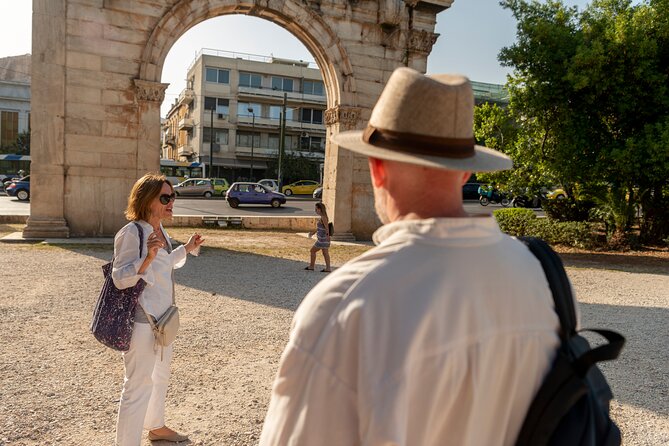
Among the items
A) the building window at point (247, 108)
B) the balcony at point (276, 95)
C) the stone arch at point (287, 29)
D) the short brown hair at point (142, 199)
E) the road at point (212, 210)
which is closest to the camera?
the short brown hair at point (142, 199)

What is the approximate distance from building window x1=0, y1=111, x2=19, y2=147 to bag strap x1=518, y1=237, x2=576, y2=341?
67006 mm

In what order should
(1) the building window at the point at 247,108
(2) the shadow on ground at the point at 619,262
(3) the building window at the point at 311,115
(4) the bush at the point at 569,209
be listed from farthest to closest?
(3) the building window at the point at 311,115, (1) the building window at the point at 247,108, (4) the bush at the point at 569,209, (2) the shadow on ground at the point at 619,262

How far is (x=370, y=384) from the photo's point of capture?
118cm

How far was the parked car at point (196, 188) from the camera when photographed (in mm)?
37562

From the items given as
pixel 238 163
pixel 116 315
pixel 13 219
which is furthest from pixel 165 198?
pixel 238 163

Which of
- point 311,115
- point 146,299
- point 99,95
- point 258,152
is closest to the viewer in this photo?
point 146,299

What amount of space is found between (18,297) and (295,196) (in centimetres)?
3640

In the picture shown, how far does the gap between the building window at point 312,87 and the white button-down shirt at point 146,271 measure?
53.7 m

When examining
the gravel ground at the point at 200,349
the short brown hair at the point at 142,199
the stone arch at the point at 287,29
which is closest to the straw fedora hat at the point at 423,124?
the short brown hair at the point at 142,199

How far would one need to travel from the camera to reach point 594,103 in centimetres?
1402

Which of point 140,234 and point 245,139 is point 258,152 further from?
point 140,234

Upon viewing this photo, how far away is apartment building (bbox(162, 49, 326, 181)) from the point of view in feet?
171

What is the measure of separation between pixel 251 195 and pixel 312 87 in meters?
28.6

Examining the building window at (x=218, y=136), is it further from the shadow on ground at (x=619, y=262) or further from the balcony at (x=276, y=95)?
the shadow on ground at (x=619, y=262)
